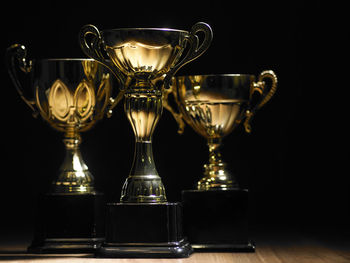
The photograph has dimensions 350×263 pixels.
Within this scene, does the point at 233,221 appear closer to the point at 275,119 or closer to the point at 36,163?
the point at 275,119

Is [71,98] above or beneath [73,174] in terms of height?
above

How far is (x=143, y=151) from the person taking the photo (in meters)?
2.25

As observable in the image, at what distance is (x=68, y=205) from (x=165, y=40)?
0.52m

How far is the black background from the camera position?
3.14 m

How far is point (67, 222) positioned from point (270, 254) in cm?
54

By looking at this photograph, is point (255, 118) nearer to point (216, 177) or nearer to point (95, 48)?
point (216, 177)

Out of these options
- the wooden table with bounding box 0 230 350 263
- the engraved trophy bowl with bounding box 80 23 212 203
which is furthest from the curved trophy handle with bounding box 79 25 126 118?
the wooden table with bounding box 0 230 350 263

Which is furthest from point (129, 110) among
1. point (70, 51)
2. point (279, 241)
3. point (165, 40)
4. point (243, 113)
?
point (70, 51)

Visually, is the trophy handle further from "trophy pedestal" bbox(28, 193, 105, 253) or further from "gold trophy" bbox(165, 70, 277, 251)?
"trophy pedestal" bbox(28, 193, 105, 253)

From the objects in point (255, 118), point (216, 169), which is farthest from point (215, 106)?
point (255, 118)

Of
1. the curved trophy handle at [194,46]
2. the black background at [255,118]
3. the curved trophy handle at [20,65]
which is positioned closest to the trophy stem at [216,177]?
the curved trophy handle at [194,46]

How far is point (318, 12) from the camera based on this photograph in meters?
3.14

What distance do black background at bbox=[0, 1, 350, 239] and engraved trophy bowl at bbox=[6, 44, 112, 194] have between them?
723 millimetres

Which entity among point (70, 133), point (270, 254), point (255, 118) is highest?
point (255, 118)
